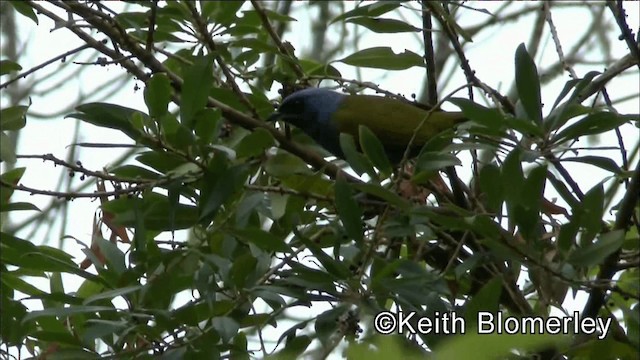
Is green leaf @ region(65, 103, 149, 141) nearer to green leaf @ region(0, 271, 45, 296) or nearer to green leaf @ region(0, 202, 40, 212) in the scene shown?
green leaf @ region(0, 202, 40, 212)

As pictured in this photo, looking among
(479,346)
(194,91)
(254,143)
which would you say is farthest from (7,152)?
(479,346)

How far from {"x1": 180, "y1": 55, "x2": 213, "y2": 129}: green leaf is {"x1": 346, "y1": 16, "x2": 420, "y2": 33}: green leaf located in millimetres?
727

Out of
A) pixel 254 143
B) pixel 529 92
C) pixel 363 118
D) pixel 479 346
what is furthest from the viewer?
pixel 363 118

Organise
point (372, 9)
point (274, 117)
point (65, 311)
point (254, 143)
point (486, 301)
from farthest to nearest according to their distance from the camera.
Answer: point (274, 117) < point (372, 9) < point (254, 143) < point (65, 311) < point (486, 301)

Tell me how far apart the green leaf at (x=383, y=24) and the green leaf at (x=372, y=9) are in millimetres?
60

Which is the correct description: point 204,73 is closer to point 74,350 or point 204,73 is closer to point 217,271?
point 217,271

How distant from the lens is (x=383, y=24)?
2.97m

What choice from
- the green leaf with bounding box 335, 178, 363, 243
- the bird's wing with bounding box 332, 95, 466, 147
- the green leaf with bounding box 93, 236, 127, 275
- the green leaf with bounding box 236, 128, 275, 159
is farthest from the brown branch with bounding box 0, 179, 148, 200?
the bird's wing with bounding box 332, 95, 466, 147

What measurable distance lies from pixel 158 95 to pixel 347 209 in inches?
21.1

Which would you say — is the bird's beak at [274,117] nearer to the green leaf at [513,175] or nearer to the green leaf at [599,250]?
the green leaf at [513,175]

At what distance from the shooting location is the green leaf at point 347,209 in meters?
2.32

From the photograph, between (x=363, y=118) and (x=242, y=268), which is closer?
(x=242, y=268)

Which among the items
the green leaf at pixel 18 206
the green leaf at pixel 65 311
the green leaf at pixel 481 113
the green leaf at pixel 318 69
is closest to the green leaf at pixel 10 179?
the green leaf at pixel 18 206

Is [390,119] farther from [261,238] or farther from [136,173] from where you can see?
[261,238]
